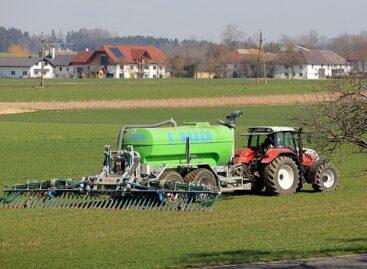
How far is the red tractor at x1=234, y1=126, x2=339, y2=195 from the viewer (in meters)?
29.1

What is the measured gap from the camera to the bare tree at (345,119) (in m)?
14.2

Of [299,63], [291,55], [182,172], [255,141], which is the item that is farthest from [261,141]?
[299,63]

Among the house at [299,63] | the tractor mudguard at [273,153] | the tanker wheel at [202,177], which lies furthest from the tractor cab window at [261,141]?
the house at [299,63]

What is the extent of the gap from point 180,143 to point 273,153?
3.05m

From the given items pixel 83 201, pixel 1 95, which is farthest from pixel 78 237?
pixel 1 95

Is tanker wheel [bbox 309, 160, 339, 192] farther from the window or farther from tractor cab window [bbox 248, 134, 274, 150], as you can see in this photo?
tractor cab window [bbox 248, 134, 274, 150]

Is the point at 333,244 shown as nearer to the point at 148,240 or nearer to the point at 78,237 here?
the point at 148,240

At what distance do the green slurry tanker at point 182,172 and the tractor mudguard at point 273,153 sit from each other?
0.04ft

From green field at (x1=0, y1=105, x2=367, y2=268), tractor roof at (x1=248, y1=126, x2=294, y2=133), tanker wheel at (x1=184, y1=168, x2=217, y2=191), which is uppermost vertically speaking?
tractor roof at (x1=248, y1=126, x2=294, y2=133)

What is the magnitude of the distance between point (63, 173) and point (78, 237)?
14348 millimetres

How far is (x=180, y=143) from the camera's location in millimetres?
28203

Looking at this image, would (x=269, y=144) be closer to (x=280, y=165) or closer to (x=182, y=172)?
(x=280, y=165)

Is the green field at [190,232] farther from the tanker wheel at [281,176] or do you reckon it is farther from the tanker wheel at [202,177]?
the tanker wheel at [202,177]

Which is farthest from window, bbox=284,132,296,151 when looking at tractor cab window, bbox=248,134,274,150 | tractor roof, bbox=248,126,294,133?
tractor cab window, bbox=248,134,274,150
